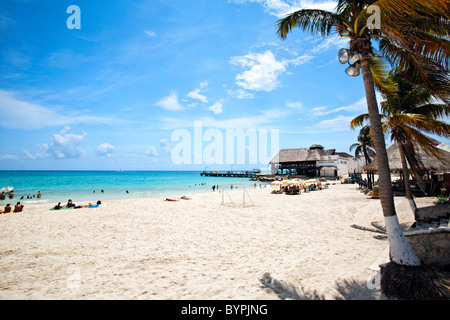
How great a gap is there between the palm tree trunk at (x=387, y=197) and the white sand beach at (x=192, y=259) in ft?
2.69

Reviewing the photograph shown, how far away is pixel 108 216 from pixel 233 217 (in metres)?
6.61

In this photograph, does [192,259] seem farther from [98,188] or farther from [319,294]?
[98,188]

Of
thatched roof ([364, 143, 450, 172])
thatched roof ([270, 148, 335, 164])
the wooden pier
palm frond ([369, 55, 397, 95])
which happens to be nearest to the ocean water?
thatched roof ([270, 148, 335, 164])

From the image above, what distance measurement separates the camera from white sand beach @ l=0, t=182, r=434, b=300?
3.95 meters

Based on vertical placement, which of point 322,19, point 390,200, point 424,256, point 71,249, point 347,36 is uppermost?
point 322,19

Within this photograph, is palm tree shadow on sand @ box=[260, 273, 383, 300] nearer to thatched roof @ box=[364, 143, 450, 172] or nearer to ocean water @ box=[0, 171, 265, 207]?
thatched roof @ box=[364, 143, 450, 172]

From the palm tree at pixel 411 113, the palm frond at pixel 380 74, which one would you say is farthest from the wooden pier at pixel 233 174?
the palm frond at pixel 380 74

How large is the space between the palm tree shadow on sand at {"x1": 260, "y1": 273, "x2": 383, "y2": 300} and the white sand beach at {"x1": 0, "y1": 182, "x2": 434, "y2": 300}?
0.7 inches

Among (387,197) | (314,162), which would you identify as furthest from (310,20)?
(314,162)

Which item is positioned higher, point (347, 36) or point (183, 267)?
point (347, 36)

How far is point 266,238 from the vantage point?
7.22 meters
